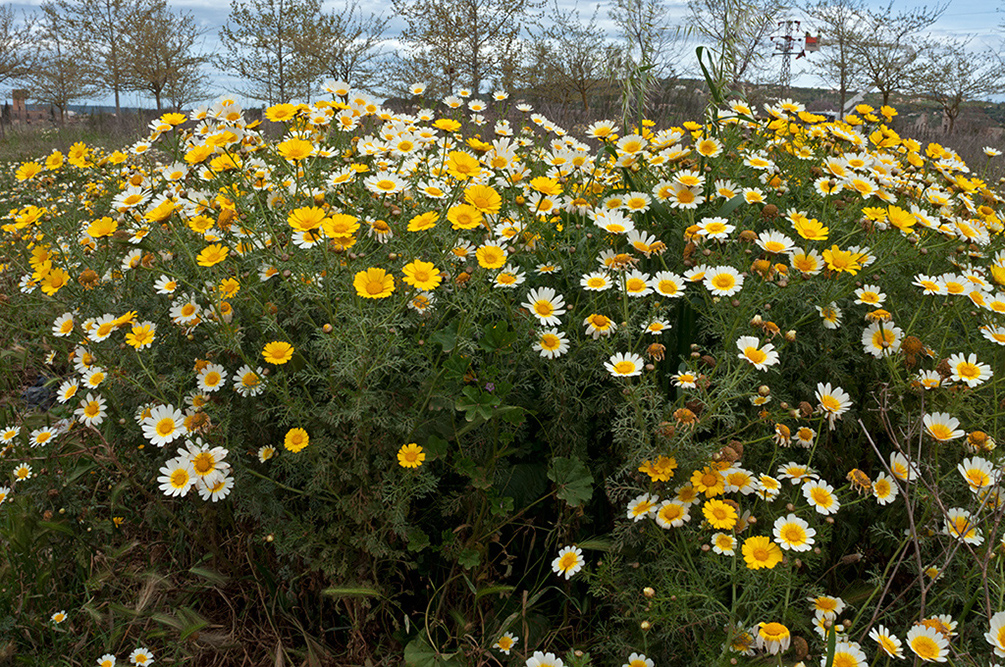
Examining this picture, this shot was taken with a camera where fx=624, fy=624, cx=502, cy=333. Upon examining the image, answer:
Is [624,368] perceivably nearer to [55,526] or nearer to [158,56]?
[55,526]

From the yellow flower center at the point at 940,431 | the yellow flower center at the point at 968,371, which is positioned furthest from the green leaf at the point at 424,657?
the yellow flower center at the point at 968,371

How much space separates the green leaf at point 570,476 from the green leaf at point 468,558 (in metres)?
0.30

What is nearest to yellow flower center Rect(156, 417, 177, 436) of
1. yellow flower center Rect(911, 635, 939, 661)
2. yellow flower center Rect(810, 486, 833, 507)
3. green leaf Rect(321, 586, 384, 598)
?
green leaf Rect(321, 586, 384, 598)

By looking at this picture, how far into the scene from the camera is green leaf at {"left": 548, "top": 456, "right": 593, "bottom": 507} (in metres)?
1.71

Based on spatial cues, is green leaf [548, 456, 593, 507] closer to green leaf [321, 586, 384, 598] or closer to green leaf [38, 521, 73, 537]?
green leaf [321, 586, 384, 598]

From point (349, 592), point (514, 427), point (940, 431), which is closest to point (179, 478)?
point (349, 592)

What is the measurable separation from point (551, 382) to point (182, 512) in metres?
1.39

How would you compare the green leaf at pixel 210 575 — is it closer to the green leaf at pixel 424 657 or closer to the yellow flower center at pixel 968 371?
the green leaf at pixel 424 657

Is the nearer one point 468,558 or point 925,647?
point 925,647

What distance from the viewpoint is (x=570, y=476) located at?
1.74 metres

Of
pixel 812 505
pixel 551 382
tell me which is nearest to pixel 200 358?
pixel 551 382

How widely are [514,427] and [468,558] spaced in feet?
1.27

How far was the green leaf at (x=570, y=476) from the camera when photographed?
171 centimetres

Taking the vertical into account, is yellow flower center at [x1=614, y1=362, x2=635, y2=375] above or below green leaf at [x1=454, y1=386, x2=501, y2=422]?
above
